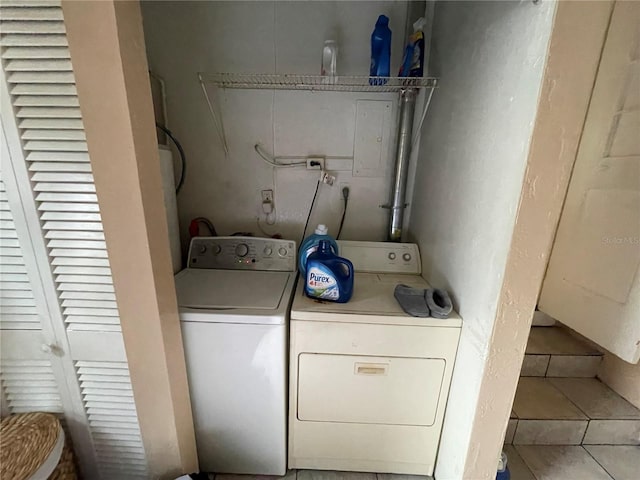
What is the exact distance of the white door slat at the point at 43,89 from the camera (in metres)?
0.91

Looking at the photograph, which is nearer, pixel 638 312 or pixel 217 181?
pixel 638 312

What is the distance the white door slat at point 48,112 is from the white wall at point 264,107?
0.93 m

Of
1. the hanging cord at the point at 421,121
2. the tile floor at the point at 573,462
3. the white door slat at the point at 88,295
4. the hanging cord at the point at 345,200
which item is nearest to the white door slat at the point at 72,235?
the white door slat at the point at 88,295

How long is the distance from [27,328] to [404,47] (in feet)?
7.57

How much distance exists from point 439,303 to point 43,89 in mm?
1689

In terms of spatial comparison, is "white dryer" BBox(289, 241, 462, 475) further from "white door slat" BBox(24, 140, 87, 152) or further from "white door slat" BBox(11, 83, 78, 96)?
"white door slat" BBox(11, 83, 78, 96)

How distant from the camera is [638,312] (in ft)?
3.80

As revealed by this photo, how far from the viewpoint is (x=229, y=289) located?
145 centimetres

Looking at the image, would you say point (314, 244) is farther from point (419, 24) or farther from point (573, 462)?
point (573, 462)

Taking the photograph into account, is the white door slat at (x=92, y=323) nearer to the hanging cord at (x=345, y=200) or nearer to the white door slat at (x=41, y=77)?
the white door slat at (x=41, y=77)

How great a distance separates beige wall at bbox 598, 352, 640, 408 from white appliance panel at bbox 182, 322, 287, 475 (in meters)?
2.12

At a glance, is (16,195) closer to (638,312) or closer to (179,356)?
(179,356)

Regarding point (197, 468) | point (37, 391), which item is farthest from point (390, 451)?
point (37, 391)

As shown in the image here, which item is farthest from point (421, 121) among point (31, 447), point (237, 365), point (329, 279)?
point (31, 447)
